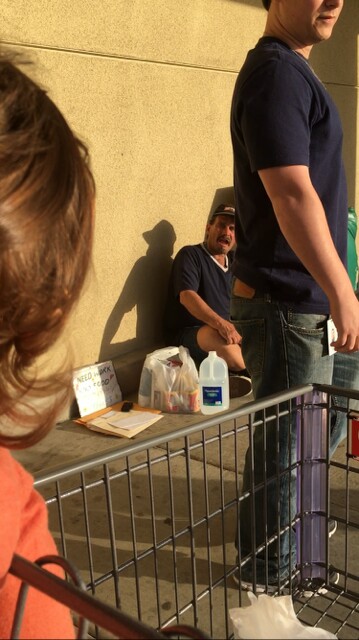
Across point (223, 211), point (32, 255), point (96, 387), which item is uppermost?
point (223, 211)

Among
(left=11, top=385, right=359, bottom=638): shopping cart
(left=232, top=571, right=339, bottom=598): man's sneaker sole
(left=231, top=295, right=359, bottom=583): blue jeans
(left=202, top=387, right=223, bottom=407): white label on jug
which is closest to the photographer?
(left=11, top=385, right=359, bottom=638): shopping cart

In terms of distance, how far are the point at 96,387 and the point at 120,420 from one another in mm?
Result: 377

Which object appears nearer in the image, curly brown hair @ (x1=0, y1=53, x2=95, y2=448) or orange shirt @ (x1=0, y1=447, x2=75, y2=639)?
curly brown hair @ (x1=0, y1=53, x2=95, y2=448)

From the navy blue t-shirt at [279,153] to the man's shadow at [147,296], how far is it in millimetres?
2497

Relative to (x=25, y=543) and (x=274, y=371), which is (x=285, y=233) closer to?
(x=274, y=371)

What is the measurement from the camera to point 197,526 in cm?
250

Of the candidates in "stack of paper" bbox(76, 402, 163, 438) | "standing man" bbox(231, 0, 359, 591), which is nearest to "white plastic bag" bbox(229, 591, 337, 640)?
"standing man" bbox(231, 0, 359, 591)

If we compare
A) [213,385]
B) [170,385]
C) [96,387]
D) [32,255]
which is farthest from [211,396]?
[32,255]

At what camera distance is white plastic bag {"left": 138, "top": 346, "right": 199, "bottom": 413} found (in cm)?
438

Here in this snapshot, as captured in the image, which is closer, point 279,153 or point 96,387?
point 279,153

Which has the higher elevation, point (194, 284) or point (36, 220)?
point (36, 220)

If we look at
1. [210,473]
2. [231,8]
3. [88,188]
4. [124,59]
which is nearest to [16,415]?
[88,188]

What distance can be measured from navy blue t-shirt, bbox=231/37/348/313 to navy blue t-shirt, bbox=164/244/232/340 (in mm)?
2443

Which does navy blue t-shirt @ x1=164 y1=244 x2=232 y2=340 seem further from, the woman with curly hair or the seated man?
the woman with curly hair
